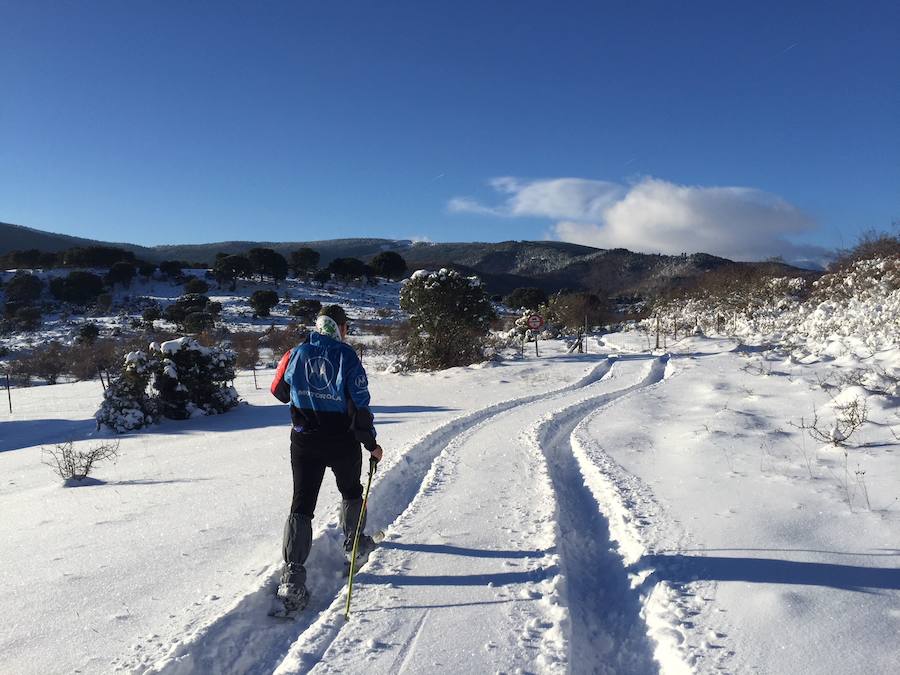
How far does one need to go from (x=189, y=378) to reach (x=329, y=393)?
12293 mm

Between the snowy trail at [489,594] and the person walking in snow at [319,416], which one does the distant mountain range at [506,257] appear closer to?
the snowy trail at [489,594]

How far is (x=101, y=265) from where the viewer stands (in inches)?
2493

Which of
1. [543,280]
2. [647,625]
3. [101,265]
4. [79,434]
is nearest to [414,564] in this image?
[647,625]

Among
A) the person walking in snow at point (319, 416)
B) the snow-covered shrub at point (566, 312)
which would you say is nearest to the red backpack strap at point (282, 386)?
the person walking in snow at point (319, 416)

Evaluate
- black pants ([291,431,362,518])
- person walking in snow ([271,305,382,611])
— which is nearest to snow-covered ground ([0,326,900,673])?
person walking in snow ([271,305,382,611])

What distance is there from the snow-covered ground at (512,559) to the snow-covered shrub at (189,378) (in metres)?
5.93

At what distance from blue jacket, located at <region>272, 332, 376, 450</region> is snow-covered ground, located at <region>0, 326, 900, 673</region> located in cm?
109

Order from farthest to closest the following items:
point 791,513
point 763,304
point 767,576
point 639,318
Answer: point 639,318 → point 763,304 → point 791,513 → point 767,576

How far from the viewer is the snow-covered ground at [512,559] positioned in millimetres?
2857

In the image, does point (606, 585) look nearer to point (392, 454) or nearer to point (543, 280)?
point (392, 454)

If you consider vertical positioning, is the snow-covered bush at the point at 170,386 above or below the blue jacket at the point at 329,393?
below

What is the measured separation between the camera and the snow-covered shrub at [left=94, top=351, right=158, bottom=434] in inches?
520

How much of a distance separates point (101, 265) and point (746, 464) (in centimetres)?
7310

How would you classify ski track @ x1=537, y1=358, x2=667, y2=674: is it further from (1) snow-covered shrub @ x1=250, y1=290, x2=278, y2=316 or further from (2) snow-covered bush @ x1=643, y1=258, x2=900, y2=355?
(1) snow-covered shrub @ x1=250, y1=290, x2=278, y2=316
